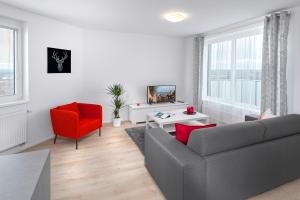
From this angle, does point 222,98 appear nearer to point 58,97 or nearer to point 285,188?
point 285,188

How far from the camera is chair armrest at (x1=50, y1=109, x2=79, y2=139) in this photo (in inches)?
146

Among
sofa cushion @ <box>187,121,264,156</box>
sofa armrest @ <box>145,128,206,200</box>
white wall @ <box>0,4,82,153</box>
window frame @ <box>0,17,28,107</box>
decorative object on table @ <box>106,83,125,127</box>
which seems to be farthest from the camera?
decorative object on table @ <box>106,83,125,127</box>

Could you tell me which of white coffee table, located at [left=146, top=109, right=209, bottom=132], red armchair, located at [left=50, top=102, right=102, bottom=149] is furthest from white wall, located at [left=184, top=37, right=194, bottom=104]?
red armchair, located at [left=50, top=102, right=102, bottom=149]

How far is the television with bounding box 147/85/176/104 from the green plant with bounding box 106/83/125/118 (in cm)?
81

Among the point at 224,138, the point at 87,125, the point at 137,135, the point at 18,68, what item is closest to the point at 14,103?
the point at 18,68

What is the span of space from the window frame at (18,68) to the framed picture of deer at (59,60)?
21.4 inches

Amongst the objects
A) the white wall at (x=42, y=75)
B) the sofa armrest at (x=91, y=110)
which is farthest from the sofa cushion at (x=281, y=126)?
the white wall at (x=42, y=75)

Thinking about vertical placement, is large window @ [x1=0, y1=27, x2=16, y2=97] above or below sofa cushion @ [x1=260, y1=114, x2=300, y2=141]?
above

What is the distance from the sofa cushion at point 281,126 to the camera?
2.29 m

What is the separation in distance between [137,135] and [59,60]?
2477 mm

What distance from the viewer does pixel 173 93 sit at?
623 centimetres

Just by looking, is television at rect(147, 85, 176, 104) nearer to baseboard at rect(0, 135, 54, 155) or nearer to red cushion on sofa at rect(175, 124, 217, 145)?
baseboard at rect(0, 135, 54, 155)

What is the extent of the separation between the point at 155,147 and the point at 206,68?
13.6ft

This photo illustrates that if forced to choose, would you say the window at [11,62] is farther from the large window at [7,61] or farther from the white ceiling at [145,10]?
the white ceiling at [145,10]
